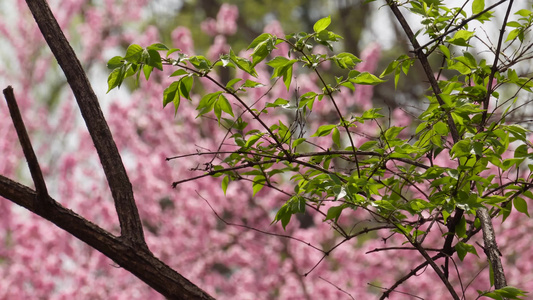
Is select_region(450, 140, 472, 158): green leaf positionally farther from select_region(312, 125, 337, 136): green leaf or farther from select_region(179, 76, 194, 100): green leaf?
select_region(179, 76, 194, 100): green leaf

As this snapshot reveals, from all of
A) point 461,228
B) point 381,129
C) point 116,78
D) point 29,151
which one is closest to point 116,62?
point 116,78

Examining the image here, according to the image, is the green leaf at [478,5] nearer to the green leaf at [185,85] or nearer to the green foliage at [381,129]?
the green foliage at [381,129]

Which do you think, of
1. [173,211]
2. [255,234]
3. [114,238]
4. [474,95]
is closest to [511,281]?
[255,234]

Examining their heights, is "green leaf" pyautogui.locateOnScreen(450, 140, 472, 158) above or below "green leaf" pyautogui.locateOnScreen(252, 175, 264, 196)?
below

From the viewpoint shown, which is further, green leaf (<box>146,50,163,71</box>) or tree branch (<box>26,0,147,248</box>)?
tree branch (<box>26,0,147,248</box>)

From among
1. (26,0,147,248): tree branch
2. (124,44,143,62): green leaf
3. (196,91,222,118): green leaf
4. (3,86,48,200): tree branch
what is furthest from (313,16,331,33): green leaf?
(3,86,48,200): tree branch

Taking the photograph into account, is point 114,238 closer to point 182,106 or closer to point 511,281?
point 182,106

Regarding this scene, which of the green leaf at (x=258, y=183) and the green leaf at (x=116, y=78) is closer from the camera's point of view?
the green leaf at (x=116, y=78)

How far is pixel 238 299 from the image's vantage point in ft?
20.6

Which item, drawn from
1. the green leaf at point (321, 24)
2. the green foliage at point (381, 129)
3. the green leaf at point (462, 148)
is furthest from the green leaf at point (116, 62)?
the green leaf at point (462, 148)

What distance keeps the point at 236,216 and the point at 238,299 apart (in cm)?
95

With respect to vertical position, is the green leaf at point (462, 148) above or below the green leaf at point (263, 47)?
below

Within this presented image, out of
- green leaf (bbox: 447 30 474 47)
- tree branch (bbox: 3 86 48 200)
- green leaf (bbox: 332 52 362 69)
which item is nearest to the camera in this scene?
tree branch (bbox: 3 86 48 200)

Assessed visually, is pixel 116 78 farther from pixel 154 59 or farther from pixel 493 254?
pixel 493 254
